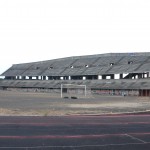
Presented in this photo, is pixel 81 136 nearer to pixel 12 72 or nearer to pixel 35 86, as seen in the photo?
pixel 35 86

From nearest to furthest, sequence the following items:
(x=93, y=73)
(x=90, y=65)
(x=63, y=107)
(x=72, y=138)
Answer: (x=72, y=138) → (x=63, y=107) → (x=93, y=73) → (x=90, y=65)

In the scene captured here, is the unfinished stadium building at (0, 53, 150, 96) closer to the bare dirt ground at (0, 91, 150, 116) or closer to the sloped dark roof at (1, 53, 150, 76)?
the sloped dark roof at (1, 53, 150, 76)

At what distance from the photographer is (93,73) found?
107 meters

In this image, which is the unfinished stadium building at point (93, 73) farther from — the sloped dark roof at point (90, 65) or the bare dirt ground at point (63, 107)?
the bare dirt ground at point (63, 107)

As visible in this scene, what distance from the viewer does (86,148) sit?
12.7 m

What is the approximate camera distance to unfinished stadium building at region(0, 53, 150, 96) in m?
90.9

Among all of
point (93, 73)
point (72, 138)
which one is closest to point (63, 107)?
point (72, 138)

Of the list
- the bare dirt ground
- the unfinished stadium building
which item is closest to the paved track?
the bare dirt ground

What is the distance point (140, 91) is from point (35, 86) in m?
47.0

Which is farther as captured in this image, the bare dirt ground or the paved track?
the bare dirt ground

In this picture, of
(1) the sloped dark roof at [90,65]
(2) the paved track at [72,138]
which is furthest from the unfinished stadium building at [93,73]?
(2) the paved track at [72,138]

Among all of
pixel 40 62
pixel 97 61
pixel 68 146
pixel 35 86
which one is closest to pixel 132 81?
pixel 97 61

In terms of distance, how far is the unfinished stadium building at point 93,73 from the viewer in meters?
90.9

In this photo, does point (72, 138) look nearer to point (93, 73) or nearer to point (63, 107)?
point (63, 107)
